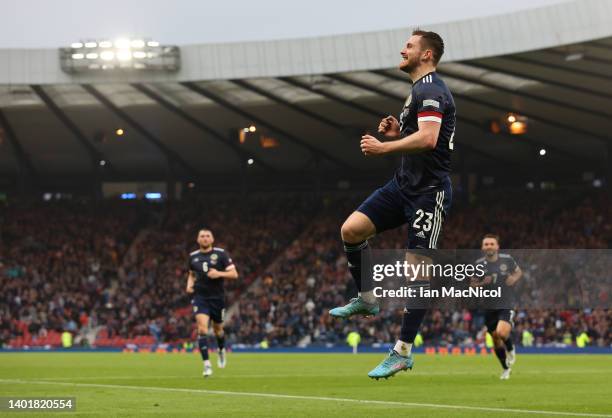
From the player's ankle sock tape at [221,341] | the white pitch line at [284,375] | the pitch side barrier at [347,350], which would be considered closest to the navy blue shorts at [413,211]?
the white pitch line at [284,375]

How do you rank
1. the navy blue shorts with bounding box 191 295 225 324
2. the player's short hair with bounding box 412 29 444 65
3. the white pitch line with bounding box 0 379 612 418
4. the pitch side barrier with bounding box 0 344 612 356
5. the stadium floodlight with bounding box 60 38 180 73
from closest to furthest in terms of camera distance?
the player's short hair with bounding box 412 29 444 65 < the white pitch line with bounding box 0 379 612 418 < the navy blue shorts with bounding box 191 295 225 324 < the pitch side barrier with bounding box 0 344 612 356 < the stadium floodlight with bounding box 60 38 180 73

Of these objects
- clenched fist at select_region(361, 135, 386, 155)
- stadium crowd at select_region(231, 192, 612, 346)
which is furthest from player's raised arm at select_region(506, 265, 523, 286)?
stadium crowd at select_region(231, 192, 612, 346)

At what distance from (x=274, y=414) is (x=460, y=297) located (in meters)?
27.9

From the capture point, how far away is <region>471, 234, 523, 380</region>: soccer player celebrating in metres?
18.3

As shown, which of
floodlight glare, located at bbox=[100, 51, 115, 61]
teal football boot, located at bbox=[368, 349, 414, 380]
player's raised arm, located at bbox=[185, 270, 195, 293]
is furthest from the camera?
floodlight glare, located at bbox=[100, 51, 115, 61]

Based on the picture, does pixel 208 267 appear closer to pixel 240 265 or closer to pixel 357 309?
pixel 357 309

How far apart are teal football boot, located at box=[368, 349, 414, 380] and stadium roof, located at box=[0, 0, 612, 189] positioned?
A: 2466 cm

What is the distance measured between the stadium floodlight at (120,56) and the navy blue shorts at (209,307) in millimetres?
17206

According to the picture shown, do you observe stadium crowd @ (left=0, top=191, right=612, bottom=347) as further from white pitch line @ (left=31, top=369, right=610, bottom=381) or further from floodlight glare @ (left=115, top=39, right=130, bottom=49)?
white pitch line @ (left=31, top=369, right=610, bottom=381)

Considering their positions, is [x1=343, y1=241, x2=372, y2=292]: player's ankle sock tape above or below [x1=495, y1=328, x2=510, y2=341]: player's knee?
above

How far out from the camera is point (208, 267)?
21.4 m

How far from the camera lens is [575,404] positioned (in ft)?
40.6

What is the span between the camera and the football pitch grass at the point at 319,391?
37.0ft

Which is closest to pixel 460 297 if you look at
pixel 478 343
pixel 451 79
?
pixel 478 343
